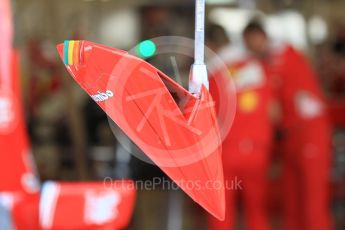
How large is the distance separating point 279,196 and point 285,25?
1.04 meters

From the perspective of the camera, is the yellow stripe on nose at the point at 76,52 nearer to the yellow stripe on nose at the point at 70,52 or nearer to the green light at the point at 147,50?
the yellow stripe on nose at the point at 70,52

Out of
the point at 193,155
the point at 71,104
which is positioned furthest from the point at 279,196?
the point at 193,155

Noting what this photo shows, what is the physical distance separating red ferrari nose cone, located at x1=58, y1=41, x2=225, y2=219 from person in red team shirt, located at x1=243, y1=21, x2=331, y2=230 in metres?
2.03

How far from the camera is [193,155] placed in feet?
4.26

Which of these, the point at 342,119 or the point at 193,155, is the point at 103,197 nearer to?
the point at 193,155

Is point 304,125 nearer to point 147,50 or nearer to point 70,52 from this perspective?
point 147,50

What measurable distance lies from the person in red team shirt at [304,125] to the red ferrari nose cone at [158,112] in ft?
6.65

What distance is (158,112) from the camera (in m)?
1.28

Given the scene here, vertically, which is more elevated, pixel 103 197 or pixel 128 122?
pixel 128 122

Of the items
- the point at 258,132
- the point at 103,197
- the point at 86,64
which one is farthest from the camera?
the point at 258,132

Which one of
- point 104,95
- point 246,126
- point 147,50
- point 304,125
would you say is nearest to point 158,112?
point 104,95

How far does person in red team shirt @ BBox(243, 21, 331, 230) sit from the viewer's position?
11.1 ft

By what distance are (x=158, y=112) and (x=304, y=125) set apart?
2.30 m

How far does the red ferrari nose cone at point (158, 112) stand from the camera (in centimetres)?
122
